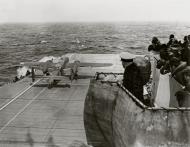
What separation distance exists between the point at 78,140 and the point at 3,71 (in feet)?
143

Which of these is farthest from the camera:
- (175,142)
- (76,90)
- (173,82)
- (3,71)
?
(3,71)

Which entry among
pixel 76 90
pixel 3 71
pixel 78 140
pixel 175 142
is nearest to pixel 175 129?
pixel 175 142

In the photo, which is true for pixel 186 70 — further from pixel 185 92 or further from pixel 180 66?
pixel 185 92

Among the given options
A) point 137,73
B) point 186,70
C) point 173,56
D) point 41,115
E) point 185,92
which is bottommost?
point 41,115

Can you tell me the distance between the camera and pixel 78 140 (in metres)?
13.2

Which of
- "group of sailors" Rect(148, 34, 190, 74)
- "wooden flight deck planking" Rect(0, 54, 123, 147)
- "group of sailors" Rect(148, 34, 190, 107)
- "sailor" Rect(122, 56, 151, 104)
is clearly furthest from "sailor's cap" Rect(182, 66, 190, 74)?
"wooden flight deck planking" Rect(0, 54, 123, 147)

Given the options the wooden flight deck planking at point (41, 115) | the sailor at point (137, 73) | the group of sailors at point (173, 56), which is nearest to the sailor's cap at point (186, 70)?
the group of sailors at point (173, 56)

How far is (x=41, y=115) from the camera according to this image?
1670 cm

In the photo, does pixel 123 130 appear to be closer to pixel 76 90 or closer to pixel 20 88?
pixel 76 90

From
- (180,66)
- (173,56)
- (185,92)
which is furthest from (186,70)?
(173,56)

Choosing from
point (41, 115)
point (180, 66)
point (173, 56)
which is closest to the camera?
point (180, 66)

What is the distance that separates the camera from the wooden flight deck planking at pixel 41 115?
13438mm

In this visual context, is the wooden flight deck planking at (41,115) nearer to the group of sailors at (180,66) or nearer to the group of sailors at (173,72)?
the group of sailors at (180,66)

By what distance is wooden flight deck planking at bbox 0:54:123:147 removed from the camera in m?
13.4
